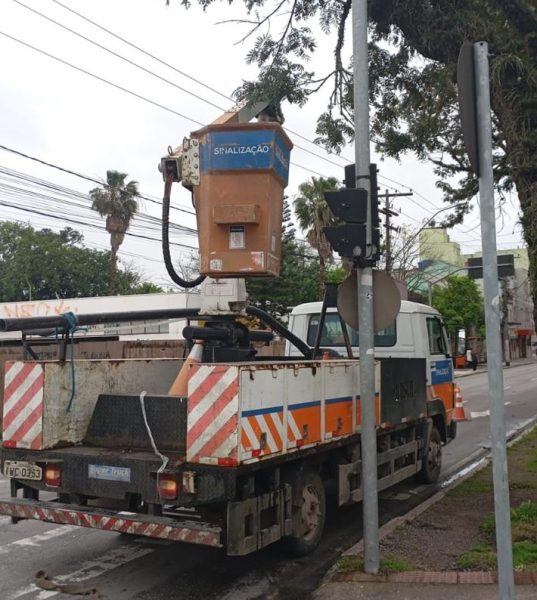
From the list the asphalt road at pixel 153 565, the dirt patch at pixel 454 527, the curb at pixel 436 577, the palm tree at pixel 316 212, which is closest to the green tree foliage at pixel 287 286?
the palm tree at pixel 316 212

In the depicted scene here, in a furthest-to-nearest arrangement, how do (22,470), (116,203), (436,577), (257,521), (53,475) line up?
(116,203) → (22,470) → (53,475) → (436,577) → (257,521)

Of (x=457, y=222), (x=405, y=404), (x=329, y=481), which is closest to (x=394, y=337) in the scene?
(x=405, y=404)

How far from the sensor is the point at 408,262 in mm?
38469

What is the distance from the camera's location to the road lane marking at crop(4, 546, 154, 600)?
17.2ft

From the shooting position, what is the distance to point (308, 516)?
6.03 metres

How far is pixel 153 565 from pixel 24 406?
6.09ft

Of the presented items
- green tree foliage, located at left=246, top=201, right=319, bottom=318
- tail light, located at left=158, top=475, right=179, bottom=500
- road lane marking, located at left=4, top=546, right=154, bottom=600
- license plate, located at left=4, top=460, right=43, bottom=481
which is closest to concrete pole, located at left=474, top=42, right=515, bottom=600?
tail light, located at left=158, top=475, right=179, bottom=500

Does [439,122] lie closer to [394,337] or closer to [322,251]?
[394,337]

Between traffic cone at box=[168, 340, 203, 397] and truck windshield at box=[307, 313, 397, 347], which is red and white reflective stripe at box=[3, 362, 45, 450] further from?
truck windshield at box=[307, 313, 397, 347]

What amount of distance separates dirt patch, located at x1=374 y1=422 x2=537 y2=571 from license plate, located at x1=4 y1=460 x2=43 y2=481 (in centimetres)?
310

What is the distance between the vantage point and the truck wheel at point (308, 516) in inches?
230

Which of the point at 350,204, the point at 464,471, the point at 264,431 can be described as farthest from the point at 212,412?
the point at 464,471

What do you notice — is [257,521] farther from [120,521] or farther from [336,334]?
[336,334]

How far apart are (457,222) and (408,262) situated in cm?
2512
